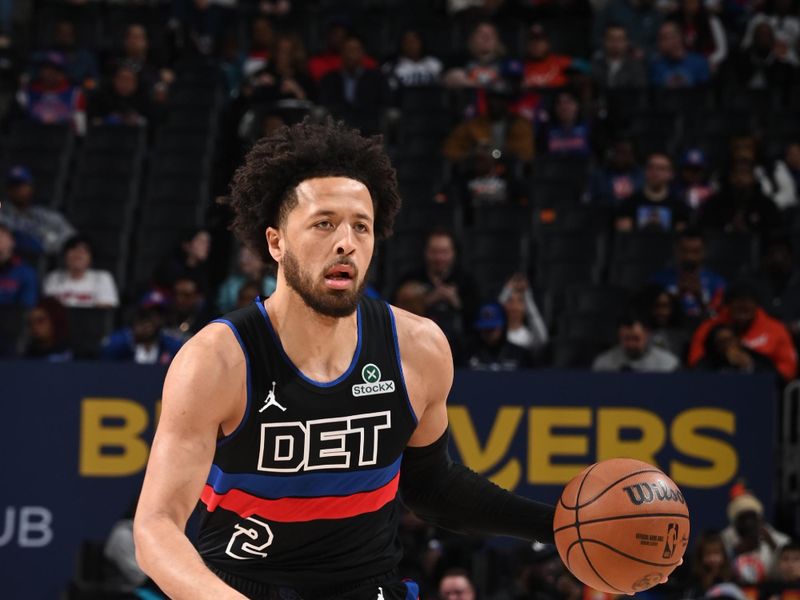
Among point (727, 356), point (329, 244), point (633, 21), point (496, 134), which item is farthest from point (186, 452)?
point (633, 21)

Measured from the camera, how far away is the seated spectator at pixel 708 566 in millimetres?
8766

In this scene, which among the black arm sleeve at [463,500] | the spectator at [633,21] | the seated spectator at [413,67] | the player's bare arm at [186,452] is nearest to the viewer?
the player's bare arm at [186,452]

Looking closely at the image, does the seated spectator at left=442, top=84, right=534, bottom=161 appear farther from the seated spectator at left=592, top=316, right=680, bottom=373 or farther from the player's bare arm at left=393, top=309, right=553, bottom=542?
the player's bare arm at left=393, top=309, right=553, bottom=542

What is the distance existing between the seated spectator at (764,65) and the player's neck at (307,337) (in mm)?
10913

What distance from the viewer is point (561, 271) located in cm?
1164

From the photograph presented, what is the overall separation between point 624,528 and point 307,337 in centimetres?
103

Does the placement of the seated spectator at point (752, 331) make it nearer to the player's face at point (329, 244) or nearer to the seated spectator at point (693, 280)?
the seated spectator at point (693, 280)

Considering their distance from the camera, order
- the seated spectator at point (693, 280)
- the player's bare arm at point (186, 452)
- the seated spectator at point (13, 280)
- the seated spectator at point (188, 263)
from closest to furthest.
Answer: the player's bare arm at point (186, 452) < the seated spectator at point (693, 280) < the seated spectator at point (13, 280) < the seated spectator at point (188, 263)

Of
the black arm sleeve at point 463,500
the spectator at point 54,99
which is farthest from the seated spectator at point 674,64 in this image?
the black arm sleeve at point 463,500

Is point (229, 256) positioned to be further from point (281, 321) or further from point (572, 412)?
point (281, 321)

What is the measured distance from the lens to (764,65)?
14281 mm

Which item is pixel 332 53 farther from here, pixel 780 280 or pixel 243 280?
pixel 780 280

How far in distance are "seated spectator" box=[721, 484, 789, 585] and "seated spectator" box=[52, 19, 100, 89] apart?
27.0ft

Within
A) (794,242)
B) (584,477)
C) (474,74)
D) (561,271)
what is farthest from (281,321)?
(474,74)
